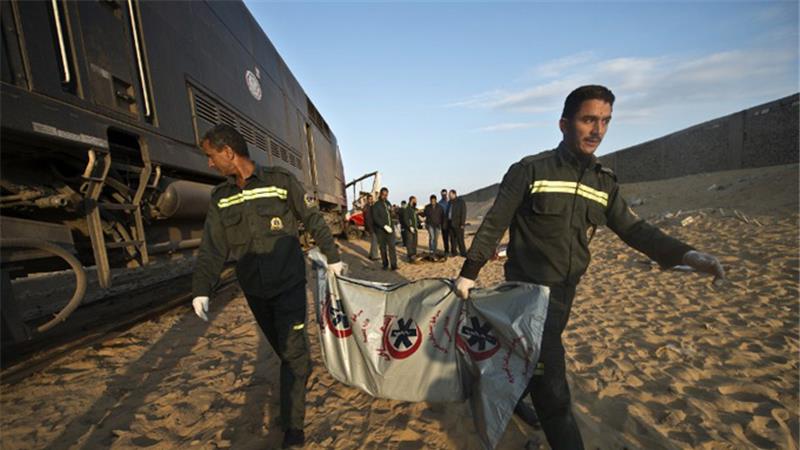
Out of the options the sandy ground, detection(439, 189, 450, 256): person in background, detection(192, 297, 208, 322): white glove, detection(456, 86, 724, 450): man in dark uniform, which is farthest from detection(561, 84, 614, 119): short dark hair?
detection(439, 189, 450, 256): person in background

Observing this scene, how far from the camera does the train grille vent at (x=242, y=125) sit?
4.70m

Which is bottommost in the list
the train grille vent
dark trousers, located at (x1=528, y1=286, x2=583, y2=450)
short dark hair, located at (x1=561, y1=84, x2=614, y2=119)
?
dark trousers, located at (x1=528, y1=286, x2=583, y2=450)

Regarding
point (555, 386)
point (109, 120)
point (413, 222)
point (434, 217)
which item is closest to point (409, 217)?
point (413, 222)

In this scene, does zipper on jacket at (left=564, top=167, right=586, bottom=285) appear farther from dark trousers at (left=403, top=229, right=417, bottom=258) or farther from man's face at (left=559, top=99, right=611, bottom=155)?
dark trousers at (left=403, top=229, right=417, bottom=258)

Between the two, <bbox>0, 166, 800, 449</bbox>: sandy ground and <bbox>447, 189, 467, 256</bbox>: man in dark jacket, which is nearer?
<bbox>0, 166, 800, 449</bbox>: sandy ground

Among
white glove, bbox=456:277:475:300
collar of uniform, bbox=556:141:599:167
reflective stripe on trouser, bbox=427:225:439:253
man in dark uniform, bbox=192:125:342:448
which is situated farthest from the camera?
reflective stripe on trouser, bbox=427:225:439:253

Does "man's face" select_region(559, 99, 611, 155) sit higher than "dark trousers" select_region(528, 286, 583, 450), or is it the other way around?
"man's face" select_region(559, 99, 611, 155)

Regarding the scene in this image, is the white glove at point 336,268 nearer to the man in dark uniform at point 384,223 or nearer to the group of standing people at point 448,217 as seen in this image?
the man in dark uniform at point 384,223

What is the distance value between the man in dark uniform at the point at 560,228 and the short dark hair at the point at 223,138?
4.92 feet

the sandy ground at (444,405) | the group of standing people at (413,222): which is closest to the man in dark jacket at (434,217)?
the group of standing people at (413,222)

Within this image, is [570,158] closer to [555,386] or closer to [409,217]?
[555,386]

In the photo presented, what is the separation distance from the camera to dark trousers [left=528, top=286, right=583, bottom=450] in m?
1.64

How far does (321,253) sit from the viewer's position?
2387 millimetres

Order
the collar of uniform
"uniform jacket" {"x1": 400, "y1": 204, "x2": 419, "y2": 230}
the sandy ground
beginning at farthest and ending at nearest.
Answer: "uniform jacket" {"x1": 400, "y1": 204, "x2": 419, "y2": 230} → the sandy ground → the collar of uniform
